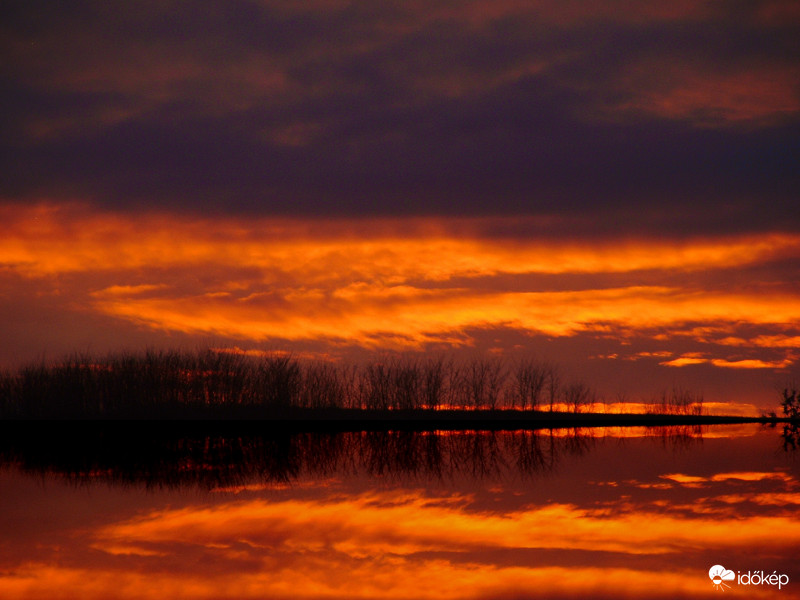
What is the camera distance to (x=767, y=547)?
28.8ft

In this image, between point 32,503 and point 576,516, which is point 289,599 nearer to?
point 576,516

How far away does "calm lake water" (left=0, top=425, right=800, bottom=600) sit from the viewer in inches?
292

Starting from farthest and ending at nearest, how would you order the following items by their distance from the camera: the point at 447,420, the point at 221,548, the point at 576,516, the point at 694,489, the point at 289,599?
the point at 447,420 → the point at 694,489 → the point at 576,516 → the point at 221,548 → the point at 289,599

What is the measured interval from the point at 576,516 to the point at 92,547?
5.39 meters

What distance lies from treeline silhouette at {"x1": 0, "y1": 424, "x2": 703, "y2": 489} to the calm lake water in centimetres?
9

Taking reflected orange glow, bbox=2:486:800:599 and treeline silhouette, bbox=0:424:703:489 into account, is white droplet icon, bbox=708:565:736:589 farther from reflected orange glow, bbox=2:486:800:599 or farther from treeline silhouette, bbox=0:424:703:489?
treeline silhouette, bbox=0:424:703:489

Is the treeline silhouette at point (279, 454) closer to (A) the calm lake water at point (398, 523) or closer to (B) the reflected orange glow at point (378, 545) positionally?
(A) the calm lake water at point (398, 523)

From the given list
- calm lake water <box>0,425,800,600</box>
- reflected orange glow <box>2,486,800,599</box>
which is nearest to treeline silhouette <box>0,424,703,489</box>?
calm lake water <box>0,425,800,600</box>

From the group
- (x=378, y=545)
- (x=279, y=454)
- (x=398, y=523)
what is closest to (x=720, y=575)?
(x=378, y=545)

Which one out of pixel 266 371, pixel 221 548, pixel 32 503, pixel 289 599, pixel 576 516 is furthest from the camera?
pixel 266 371

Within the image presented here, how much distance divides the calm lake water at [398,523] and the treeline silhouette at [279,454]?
0.09 meters

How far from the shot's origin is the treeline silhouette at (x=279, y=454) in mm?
13727

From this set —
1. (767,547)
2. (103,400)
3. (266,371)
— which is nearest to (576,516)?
(767,547)

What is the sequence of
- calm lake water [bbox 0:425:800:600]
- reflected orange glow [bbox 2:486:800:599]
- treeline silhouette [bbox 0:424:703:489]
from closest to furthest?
reflected orange glow [bbox 2:486:800:599] → calm lake water [bbox 0:425:800:600] → treeline silhouette [bbox 0:424:703:489]
